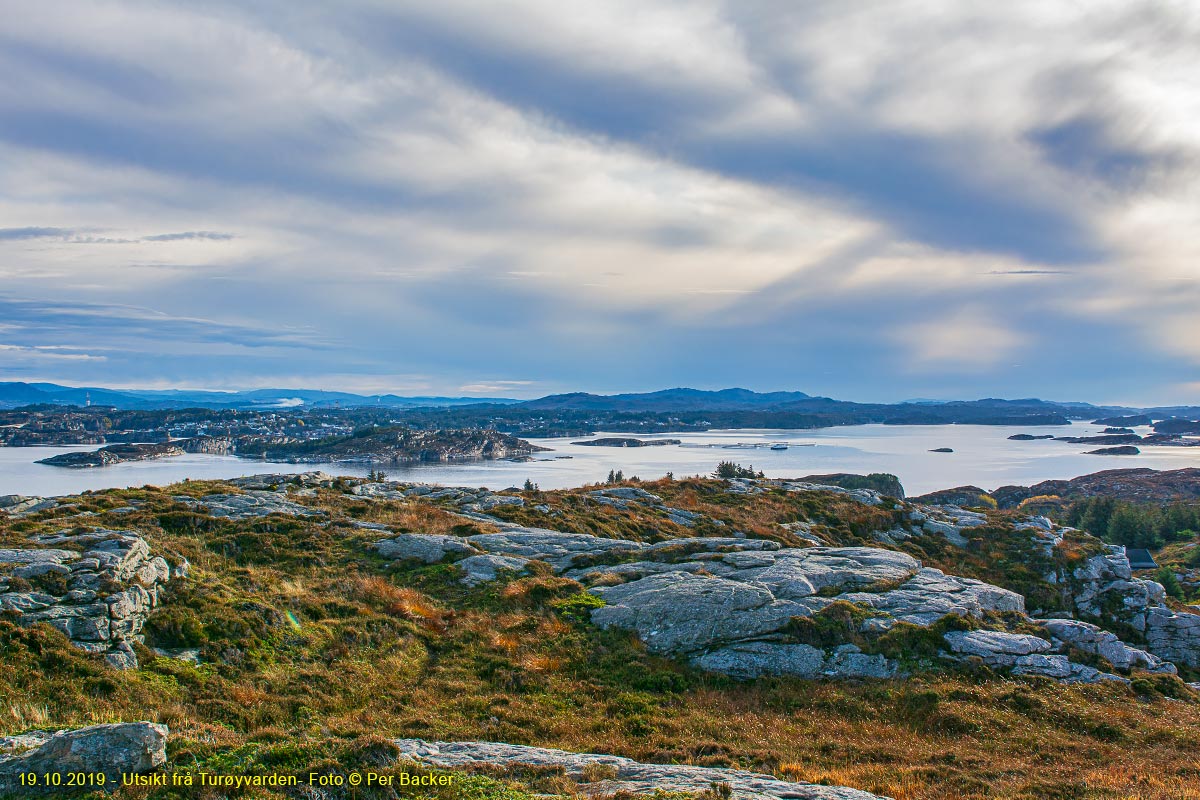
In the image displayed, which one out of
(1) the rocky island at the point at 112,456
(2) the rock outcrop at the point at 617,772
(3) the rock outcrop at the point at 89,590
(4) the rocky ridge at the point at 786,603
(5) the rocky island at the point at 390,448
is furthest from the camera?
(5) the rocky island at the point at 390,448

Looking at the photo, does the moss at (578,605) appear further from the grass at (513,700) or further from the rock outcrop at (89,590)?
the rock outcrop at (89,590)

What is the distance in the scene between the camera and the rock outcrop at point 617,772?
27.8ft

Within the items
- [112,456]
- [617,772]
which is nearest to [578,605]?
[617,772]

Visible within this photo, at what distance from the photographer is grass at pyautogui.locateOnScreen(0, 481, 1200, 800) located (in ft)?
31.4

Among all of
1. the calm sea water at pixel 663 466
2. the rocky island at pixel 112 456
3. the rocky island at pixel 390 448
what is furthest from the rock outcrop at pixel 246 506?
the rocky island at pixel 390 448

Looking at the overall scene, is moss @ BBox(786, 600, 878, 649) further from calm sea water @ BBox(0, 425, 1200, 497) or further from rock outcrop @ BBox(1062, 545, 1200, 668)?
calm sea water @ BBox(0, 425, 1200, 497)

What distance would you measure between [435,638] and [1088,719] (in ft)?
43.7

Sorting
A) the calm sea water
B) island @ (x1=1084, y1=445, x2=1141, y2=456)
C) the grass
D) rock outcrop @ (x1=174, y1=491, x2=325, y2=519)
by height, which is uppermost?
rock outcrop @ (x1=174, y1=491, x2=325, y2=519)

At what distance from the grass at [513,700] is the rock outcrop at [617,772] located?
59 centimetres

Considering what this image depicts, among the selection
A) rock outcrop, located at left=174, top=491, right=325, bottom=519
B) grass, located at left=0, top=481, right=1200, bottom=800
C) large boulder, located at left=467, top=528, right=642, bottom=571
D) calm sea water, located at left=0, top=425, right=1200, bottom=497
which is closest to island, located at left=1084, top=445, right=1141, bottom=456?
calm sea water, located at left=0, top=425, right=1200, bottom=497

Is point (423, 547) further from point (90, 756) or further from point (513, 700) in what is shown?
point (90, 756)

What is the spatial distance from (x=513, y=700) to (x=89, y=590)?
8.52 meters

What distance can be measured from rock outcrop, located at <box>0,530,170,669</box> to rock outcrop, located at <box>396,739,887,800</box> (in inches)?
252

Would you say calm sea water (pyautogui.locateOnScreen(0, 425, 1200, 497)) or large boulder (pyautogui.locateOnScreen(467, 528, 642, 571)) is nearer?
large boulder (pyautogui.locateOnScreen(467, 528, 642, 571))
